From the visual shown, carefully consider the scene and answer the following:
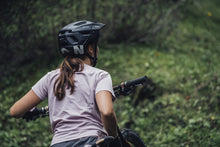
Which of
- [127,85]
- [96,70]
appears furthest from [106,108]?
[127,85]

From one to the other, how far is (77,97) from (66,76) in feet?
0.73

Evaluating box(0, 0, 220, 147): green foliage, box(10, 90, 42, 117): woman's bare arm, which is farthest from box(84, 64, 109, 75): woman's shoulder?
box(0, 0, 220, 147): green foliage

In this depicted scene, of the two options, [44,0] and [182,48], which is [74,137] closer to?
[44,0]

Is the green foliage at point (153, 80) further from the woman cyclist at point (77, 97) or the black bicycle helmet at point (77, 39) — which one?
the black bicycle helmet at point (77, 39)

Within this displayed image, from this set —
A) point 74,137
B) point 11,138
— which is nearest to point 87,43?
point 74,137

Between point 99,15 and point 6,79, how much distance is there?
9.11ft

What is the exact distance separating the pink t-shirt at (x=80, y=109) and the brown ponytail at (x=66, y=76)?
4 cm

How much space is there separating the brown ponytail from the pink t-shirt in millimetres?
38

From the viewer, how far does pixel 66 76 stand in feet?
7.46

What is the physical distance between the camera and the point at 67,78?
7.39ft

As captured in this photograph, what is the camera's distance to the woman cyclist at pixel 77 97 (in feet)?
6.88

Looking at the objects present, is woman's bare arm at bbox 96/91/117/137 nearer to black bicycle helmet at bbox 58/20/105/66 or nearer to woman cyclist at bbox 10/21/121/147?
woman cyclist at bbox 10/21/121/147

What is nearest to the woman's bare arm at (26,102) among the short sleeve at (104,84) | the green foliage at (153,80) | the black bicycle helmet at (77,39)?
the black bicycle helmet at (77,39)

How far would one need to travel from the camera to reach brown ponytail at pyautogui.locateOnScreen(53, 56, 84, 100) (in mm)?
2230
